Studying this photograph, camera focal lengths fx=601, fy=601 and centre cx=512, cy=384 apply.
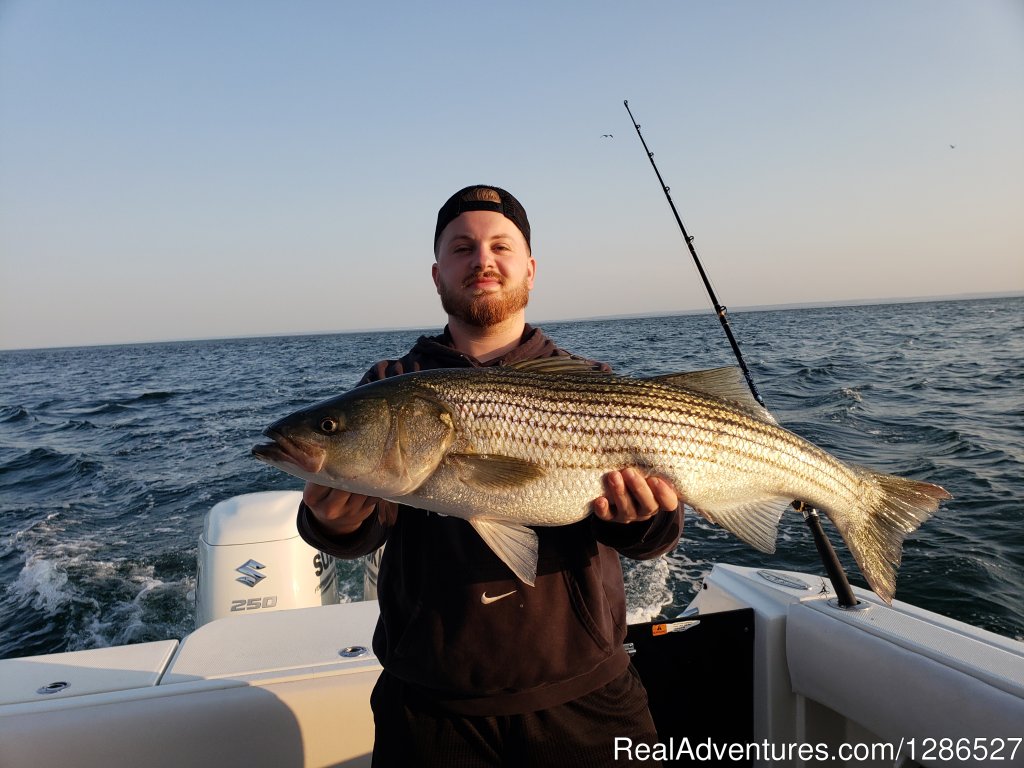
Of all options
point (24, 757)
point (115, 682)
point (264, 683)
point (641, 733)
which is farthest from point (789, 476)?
point (24, 757)

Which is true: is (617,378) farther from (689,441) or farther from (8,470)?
(8,470)

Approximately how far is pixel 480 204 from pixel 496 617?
2.25 metres

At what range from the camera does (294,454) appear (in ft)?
9.58

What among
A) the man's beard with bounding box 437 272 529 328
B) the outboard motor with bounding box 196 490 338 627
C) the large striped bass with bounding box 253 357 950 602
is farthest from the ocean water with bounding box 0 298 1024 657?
the man's beard with bounding box 437 272 529 328

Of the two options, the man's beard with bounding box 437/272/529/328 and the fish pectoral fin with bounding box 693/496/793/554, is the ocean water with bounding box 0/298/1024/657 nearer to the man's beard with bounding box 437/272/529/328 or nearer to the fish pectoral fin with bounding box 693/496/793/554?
the fish pectoral fin with bounding box 693/496/793/554

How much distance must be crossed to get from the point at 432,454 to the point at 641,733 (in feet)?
5.46

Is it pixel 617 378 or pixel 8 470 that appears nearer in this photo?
pixel 617 378

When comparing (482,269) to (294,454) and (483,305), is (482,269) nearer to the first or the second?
(483,305)

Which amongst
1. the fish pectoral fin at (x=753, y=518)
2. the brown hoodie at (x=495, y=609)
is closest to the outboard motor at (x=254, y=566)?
the brown hoodie at (x=495, y=609)

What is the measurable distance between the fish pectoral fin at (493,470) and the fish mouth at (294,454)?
25.0 inches

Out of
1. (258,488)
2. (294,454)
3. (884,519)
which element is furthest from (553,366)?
(258,488)

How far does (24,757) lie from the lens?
318 centimetres

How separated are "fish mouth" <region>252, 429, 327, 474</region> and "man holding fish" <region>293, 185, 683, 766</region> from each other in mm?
128

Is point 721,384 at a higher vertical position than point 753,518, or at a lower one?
higher
